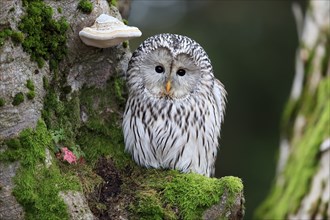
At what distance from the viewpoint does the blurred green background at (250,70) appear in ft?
37.9

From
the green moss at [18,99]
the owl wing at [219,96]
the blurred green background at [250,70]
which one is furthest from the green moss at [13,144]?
the blurred green background at [250,70]

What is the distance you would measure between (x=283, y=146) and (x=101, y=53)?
94.2 inches

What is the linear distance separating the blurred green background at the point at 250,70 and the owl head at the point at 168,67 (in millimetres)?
6357

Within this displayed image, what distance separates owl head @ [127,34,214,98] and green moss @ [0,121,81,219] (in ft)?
3.00

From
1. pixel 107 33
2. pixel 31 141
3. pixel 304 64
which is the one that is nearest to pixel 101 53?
pixel 107 33

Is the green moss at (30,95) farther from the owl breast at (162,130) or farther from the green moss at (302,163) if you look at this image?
the green moss at (302,163)

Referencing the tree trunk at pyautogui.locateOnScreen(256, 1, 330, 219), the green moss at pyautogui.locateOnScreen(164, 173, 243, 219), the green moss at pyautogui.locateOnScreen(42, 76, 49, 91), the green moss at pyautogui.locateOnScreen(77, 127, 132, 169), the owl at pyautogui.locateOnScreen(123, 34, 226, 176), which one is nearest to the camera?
the green moss at pyautogui.locateOnScreen(164, 173, 243, 219)

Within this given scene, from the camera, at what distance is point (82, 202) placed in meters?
4.35

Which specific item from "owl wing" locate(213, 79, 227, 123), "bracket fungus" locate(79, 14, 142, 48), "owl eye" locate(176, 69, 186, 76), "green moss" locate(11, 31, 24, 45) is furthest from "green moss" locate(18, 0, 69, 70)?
"owl wing" locate(213, 79, 227, 123)

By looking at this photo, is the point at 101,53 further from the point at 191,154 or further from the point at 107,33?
the point at 191,154

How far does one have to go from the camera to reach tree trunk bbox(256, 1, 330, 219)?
18.7 feet

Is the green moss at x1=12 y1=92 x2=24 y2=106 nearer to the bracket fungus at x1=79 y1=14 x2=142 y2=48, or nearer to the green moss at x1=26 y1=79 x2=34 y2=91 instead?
the green moss at x1=26 y1=79 x2=34 y2=91

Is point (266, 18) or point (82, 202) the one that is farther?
point (266, 18)

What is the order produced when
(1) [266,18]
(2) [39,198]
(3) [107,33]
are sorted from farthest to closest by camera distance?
(1) [266,18]
(3) [107,33]
(2) [39,198]
